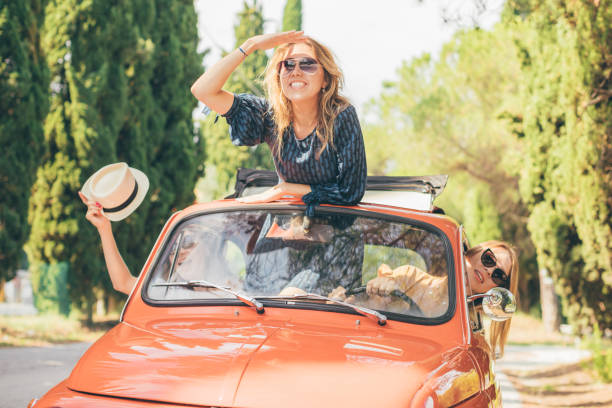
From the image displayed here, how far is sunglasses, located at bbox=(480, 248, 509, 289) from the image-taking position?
335 cm

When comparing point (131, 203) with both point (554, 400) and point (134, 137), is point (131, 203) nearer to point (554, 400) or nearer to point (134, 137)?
point (554, 400)

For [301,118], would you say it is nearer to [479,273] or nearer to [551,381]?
[479,273]

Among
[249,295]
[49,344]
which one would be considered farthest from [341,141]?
[49,344]

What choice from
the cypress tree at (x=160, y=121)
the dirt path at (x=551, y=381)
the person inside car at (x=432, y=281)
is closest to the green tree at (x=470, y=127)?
the dirt path at (x=551, y=381)

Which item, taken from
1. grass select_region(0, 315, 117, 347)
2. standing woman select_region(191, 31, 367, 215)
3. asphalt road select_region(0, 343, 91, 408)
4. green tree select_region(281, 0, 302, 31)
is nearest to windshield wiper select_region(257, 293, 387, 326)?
standing woman select_region(191, 31, 367, 215)

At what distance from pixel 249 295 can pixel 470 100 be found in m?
21.7

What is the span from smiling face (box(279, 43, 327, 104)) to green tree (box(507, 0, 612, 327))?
4.58 m

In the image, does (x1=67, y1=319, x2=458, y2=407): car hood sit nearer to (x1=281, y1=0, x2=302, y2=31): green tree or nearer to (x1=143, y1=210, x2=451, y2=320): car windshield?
(x1=143, y1=210, x2=451, y2=320): car windshield

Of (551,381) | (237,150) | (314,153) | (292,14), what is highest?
(292,14)

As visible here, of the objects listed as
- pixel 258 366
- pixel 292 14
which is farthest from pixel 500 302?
pixel 292 14

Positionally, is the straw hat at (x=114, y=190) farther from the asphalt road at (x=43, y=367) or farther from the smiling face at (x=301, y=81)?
the asphalt road at (x=43, y=367)

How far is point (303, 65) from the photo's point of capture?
3.34 m

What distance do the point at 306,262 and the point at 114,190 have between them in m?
1.11

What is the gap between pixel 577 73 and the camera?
344 inches
